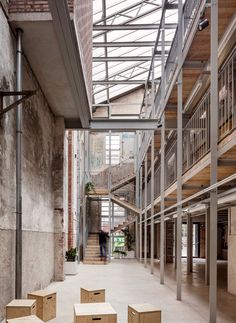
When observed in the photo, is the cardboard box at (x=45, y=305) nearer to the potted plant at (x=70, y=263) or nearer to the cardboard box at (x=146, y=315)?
the cardboard box at (x=146, y=315)

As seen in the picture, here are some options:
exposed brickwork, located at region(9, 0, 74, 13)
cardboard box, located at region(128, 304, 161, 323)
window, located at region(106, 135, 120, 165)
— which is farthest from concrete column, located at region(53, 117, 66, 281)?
window, located at region(106, 135, 120, 165)

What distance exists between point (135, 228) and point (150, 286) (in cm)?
1517

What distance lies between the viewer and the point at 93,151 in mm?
29953

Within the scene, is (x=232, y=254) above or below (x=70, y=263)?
above

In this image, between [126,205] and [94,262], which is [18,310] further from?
[126,205]

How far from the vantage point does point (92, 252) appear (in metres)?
23.9

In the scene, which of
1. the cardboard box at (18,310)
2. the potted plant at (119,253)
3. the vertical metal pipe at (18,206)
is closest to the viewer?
the cardboard box at (18,310)

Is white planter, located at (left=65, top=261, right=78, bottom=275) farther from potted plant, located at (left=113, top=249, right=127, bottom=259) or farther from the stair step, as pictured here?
potted plant, located at (left=113, top=249, right=127, bottom=259)

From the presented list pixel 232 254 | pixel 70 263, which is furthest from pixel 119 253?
pixel 232 254

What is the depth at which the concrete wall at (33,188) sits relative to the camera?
7590 millimetres

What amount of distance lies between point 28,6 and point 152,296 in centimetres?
678

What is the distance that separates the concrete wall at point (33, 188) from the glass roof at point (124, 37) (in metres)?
6.69

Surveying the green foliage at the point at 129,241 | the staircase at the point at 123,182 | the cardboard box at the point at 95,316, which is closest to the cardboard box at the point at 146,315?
the cardboard box at the point at 95,316

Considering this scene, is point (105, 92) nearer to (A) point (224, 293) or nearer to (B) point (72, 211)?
(B) point (72, 211)
